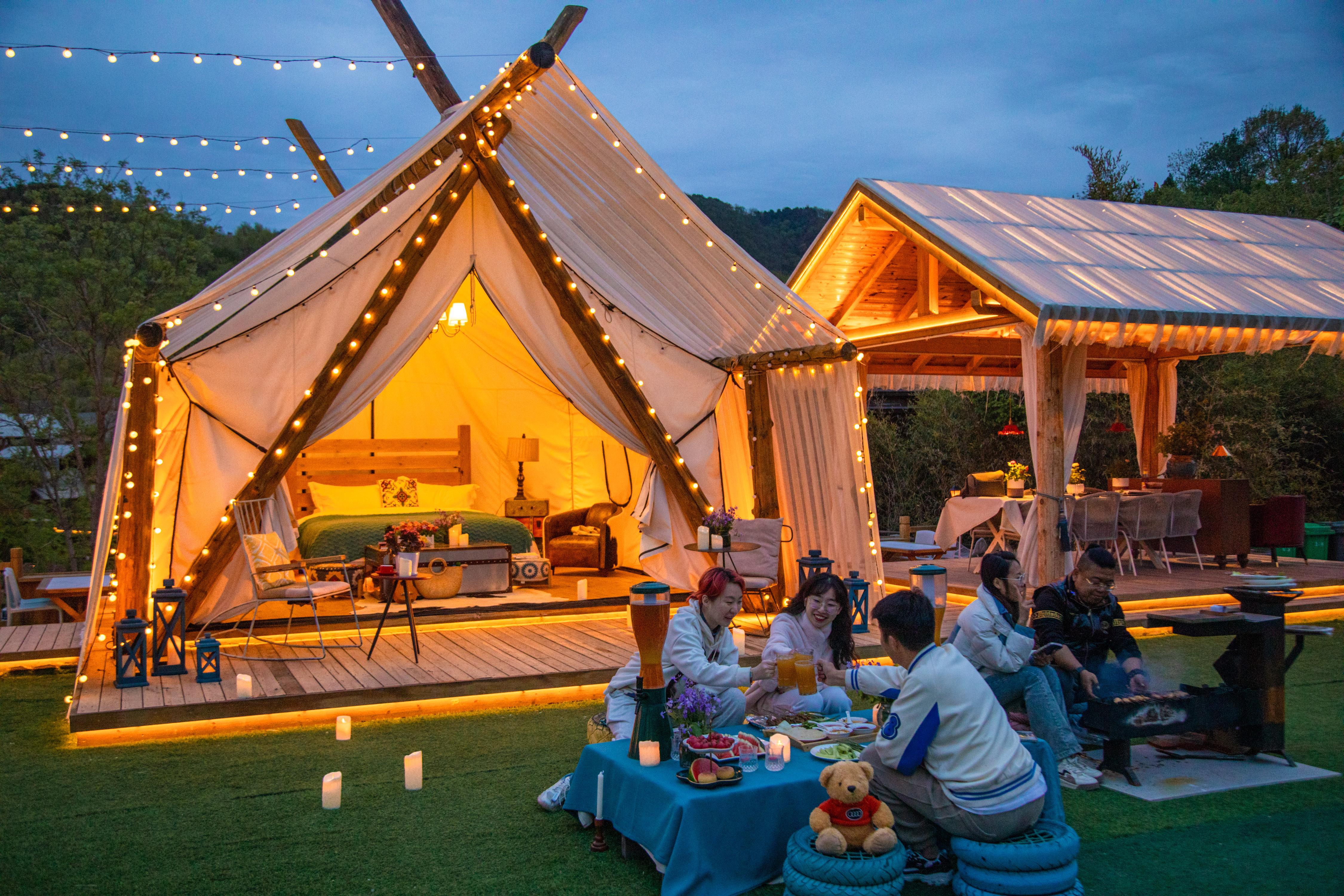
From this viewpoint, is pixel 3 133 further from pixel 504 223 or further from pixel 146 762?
pixel 146 762

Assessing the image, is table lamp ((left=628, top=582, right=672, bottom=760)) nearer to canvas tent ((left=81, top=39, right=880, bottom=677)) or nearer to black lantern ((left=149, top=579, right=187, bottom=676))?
black lantern ((left=149, top=579, right=187, bottom=676))

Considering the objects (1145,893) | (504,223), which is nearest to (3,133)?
(504,223)

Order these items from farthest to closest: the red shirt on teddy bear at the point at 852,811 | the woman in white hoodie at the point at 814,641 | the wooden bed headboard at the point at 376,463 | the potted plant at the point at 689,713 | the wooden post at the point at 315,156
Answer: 1. the wooden bed headboard at the point at 376,463
2. the wooden post at the point at 315,156
3. the woman in white hoodie at the point at 814,641
4. the potted plant at the point at 689,713
5. the red shirt on teddy bear at the point at 852,811

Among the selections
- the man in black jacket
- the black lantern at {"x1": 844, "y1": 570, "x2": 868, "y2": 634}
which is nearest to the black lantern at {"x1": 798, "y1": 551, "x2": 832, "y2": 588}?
the black lantern at {"x1": 844, "y1": 570, "x2": 868, "y2": 634}

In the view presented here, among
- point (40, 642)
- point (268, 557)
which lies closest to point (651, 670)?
point (268, 557)

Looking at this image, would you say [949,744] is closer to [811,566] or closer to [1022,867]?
[1022,867]

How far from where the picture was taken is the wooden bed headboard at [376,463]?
32.8 feet

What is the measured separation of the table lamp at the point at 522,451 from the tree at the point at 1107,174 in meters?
11.7

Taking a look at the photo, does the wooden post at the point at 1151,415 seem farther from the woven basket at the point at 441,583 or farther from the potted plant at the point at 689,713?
the potted plant at the point at 689,713

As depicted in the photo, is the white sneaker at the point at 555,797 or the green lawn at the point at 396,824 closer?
the green lawn at the point at 396,824

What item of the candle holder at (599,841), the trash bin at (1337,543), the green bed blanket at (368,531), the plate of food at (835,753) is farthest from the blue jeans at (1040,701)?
the trash bin at (1337,543)

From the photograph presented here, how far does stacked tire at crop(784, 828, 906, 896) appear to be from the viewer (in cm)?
278

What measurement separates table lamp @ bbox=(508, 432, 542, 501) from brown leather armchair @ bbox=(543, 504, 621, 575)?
62 centimetres

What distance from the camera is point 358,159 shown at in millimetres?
8578
